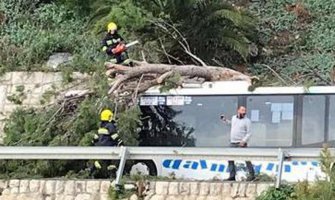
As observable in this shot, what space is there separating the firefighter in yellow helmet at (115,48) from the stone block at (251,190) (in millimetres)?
6027

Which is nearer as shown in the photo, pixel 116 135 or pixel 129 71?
pixel 116 135

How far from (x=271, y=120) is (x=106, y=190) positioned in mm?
4071

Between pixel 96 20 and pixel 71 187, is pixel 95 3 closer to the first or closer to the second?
pixel 96 20

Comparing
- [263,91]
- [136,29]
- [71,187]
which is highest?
[136,29]

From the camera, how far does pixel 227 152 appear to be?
14164 millimetres

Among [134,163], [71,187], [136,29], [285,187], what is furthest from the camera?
[136,29]

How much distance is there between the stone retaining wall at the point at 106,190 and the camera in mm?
14203

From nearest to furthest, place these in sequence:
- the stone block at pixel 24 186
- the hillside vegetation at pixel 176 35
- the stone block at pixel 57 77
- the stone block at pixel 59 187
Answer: the stone block at pixel 59 187 < the stone block at pixel 24 186 < the stone block at pixel 57 77 < the hillside vegetation at pixel 176 35

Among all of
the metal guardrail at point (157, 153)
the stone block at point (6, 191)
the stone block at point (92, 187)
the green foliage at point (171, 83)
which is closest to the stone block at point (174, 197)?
the metal guardrail at point (157, 153)

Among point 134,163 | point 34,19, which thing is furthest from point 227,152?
point 34,19

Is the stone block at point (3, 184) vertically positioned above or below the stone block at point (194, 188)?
below

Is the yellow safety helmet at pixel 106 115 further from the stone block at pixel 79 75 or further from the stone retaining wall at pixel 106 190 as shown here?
the stone block at pixel 79 75

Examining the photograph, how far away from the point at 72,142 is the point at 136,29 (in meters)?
5.57

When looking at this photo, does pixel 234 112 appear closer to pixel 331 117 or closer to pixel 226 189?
pixel 331 117
